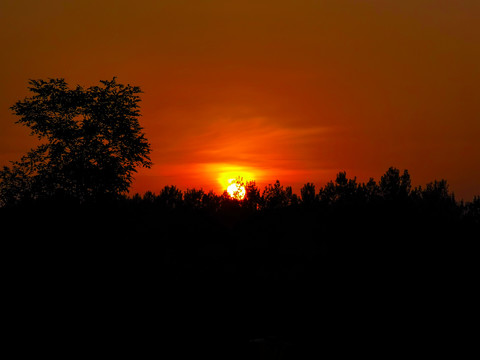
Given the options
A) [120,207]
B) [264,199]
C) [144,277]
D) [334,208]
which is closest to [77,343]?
[144,277]

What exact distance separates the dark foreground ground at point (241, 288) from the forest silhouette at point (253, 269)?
0.06m

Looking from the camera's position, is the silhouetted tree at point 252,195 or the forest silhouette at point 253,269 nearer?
the forest silhouette at point 253,269

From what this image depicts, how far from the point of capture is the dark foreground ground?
23.1m

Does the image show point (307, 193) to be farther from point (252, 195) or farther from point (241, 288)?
point (241, 288)

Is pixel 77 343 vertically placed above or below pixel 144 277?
below

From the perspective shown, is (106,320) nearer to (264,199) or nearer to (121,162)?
(264,199)

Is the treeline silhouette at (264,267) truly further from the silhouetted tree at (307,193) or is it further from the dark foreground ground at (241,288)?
the silhouetted tree at (307,193)

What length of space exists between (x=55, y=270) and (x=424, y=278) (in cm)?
1547

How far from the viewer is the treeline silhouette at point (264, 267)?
23672mm

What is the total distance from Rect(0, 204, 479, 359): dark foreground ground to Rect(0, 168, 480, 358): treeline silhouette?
0.06 metres

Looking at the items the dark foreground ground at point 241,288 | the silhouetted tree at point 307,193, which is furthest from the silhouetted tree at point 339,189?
the dark foreground ground at point 241,288

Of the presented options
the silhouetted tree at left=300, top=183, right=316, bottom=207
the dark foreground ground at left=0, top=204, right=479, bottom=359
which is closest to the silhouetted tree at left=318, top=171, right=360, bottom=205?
the silhouetted tree at left=300, top=183, right=316, bottom=207

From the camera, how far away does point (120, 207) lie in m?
35.9

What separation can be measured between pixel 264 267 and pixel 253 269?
0.52 meters
